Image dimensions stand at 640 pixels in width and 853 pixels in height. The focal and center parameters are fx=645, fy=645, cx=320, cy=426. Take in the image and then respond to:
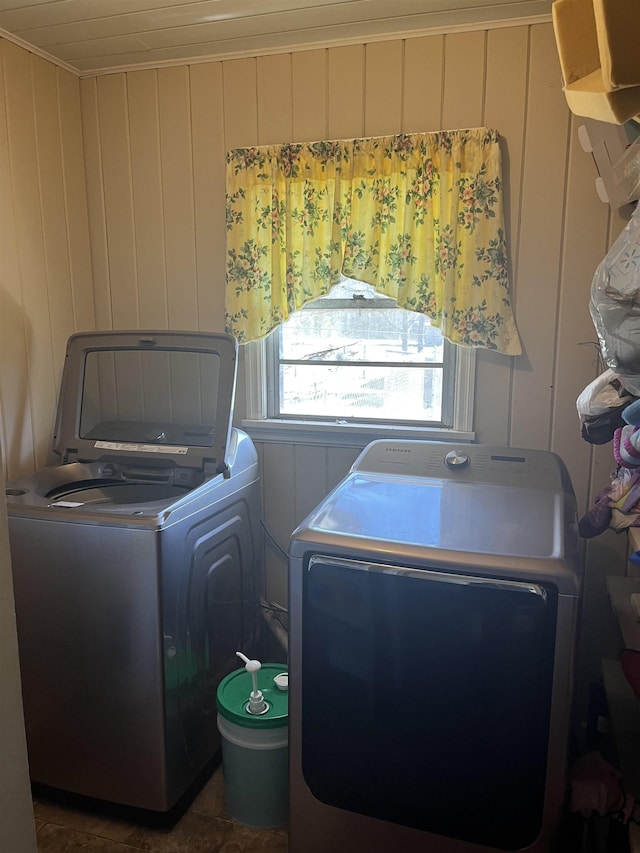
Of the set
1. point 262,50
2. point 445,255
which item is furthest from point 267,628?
point 262,50

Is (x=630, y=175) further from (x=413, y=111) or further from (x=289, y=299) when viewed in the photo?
(x=289, y=299)

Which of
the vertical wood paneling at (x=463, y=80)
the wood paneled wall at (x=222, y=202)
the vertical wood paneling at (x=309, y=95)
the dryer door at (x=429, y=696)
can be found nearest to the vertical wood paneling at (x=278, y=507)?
the wood paneled wall at (x=222, y=202)

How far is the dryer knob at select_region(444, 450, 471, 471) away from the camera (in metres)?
1.87

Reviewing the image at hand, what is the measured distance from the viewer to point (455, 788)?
1.39 m

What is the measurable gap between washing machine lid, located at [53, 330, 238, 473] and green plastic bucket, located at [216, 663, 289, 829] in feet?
2.24

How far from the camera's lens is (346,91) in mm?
2145

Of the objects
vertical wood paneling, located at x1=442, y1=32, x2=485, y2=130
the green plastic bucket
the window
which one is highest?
vertical wood paneling, located at x1=442, y1=32, x2=485, y2=130

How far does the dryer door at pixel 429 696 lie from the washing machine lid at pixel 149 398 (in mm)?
763

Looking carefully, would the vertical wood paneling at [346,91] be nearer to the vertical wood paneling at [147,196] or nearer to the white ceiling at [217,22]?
the white ceiling at [217,22]

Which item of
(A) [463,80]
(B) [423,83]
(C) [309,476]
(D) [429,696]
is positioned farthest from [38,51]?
(D) [429,696]

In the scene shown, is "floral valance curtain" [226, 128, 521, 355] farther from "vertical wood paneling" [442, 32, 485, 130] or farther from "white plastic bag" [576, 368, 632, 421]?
"white plastic bag" [576, 368, 632, 421]

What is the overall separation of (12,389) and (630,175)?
195cm

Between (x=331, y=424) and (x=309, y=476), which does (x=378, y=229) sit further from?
(x=309, y=476)

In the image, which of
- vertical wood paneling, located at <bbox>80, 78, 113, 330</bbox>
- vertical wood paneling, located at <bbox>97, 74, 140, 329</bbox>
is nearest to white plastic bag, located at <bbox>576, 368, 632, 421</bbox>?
vertical wood paneling, located at <bbox>97, 74, 140, 329</bbox>
